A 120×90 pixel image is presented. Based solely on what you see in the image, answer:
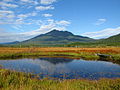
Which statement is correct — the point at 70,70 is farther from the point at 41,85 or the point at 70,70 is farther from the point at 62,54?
the point at 62,54

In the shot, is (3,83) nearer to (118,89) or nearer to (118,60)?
(118,89)

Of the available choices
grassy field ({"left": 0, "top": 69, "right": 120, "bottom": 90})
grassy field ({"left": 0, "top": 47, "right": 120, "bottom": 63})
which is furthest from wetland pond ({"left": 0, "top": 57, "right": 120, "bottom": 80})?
grassy field ({"left": 0, "top": 47, "right": 120, "bottom": 63})

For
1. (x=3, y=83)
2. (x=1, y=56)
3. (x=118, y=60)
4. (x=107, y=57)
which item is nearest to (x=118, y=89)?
(x=3, y=83)

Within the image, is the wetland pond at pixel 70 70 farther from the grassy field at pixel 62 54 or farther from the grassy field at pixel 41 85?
the grassy field at pixel 62 54

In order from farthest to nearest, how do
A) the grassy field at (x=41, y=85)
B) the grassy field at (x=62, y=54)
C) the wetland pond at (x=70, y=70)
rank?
the grassy field at (x=62, y=54) → the wetland pond at (x=70, y=70) → the grassy field at (x=41, y=85)

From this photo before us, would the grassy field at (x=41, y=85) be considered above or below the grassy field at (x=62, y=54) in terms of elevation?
above

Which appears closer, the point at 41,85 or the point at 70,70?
the point at 41,85

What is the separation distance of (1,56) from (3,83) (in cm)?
3204

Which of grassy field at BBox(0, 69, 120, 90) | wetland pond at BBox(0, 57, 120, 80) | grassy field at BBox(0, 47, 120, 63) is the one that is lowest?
wetland pond at BBox(0, 57, 120, 80)

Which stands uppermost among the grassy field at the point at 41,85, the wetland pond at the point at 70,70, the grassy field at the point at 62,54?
the grassy field at the point at 41,85

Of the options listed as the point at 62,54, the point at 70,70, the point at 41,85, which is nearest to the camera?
the point at 41,85

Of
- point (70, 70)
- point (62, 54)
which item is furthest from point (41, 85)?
point (62, 54)

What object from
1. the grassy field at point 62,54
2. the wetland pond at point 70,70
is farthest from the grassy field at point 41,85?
the grassy field at point 62,54

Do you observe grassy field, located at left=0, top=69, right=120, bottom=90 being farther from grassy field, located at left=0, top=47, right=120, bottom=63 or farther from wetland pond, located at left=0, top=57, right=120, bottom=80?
grassy field, located at left=0, top=47, right=120, bottom=63
